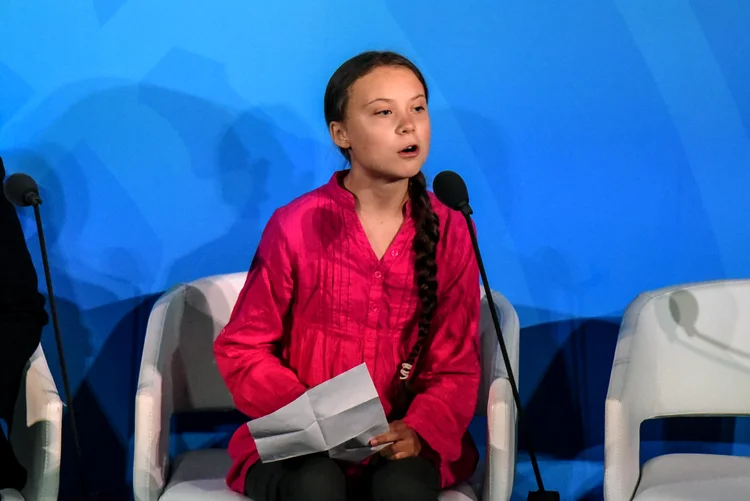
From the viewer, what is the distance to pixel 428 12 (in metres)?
2.25

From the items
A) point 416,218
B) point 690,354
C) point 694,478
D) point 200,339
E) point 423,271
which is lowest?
point 694,478

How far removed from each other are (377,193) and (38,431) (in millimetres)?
822

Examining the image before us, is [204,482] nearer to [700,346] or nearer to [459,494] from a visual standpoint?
[459,494]

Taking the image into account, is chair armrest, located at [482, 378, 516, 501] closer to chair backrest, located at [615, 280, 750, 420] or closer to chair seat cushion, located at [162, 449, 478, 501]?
chair seat cushion, located at [162, 449, 478, 501]

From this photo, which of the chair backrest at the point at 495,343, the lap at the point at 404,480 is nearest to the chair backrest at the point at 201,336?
the chair backrest at the point at 495,343

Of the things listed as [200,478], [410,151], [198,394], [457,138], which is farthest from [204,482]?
[457,138]

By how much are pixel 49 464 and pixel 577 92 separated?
1394mm

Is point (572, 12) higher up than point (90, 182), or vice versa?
point (572, 12)

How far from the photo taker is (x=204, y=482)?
200cm

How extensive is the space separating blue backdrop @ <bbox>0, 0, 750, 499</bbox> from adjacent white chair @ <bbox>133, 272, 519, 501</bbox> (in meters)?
0.21

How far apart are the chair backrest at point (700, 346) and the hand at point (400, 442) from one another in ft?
1.87

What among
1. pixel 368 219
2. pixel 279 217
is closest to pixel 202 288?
pixel 279 217

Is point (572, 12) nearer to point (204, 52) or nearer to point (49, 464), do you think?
point (204, 52)

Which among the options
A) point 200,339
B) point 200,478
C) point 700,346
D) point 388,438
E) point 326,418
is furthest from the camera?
point 200,339
